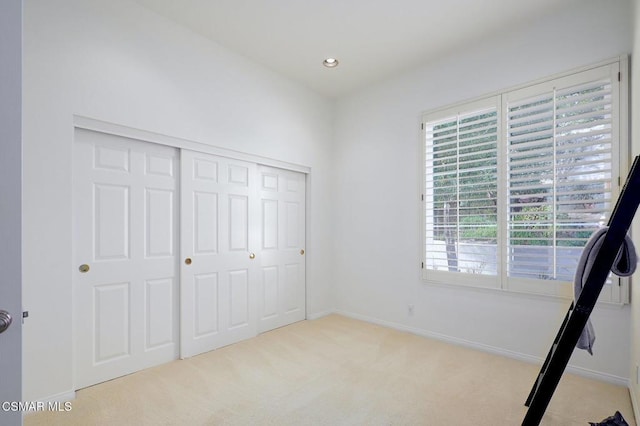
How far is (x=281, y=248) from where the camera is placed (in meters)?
4.00

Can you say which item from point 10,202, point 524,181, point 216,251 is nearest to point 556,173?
point 524,181

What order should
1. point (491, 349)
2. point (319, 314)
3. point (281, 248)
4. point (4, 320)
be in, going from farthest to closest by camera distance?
point (319, 314) → point (281, 248) → point (491, 349) → point (4, 320)

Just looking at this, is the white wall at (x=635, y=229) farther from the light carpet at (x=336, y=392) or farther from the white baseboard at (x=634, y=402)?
the light carpet at (x=336, y=392)

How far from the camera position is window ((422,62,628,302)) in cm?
252

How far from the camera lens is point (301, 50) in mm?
3367

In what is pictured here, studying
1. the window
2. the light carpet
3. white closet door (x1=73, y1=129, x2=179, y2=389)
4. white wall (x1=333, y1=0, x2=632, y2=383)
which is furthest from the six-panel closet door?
the window

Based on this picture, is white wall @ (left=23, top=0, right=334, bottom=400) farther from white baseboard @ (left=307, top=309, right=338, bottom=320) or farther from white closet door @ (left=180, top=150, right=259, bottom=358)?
white baseboard @ (left=307, top=309, right=338, bottom=320)

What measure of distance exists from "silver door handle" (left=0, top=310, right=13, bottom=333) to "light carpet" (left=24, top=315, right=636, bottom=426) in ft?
5.01

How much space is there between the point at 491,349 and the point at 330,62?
346 centimetres

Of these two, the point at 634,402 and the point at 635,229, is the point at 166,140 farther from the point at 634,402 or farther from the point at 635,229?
the point at 634,402

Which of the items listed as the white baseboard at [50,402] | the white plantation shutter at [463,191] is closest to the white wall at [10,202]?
the white baseboard at [50,402]

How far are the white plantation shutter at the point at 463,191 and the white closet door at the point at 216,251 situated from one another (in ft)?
6.73

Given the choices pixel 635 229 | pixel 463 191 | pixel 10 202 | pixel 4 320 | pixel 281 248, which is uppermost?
pixel 463 191

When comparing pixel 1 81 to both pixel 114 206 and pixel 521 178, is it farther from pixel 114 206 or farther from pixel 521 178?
pixel 521 178
